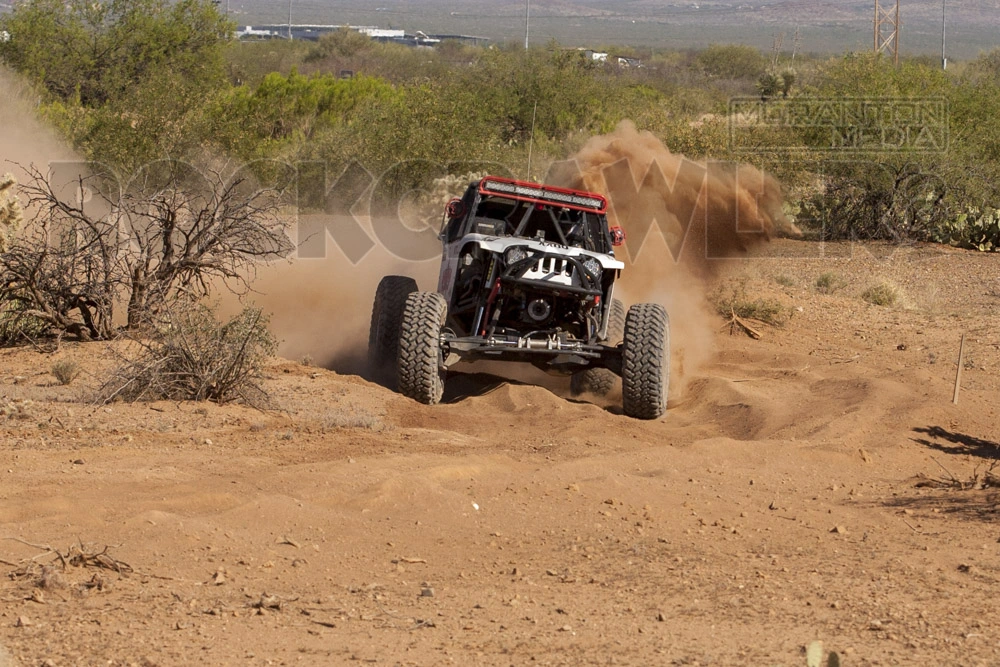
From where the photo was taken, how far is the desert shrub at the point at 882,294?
15812mm

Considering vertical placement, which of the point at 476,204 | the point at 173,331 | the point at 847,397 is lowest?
the point at 847,397

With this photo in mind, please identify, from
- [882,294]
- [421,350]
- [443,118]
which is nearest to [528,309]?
[421,350]

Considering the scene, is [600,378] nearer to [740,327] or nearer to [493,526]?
[740,327]

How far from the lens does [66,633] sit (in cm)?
475

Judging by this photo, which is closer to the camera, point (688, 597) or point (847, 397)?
point (688, 597)

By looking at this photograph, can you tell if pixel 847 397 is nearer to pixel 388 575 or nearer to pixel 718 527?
pixel 718 527

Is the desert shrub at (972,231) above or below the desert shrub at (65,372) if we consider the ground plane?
above

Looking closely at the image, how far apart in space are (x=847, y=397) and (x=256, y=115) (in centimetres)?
2121

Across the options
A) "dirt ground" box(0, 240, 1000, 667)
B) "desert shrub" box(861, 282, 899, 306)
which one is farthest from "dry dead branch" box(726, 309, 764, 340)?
"dirt ground" box(0, 240, 1000, 667)

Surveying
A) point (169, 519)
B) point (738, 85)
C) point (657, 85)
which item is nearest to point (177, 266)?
point (169, 519)

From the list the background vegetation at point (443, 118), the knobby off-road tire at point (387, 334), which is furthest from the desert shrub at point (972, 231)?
the knobby off-road tire at point (387, 334)

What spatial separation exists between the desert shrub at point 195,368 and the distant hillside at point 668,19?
116856 millimetres

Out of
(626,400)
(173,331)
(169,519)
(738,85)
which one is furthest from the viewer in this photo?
(738,85)

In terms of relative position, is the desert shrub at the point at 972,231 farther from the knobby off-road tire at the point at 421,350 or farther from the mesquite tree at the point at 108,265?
the knobby off-road tire at the point at 421,350
